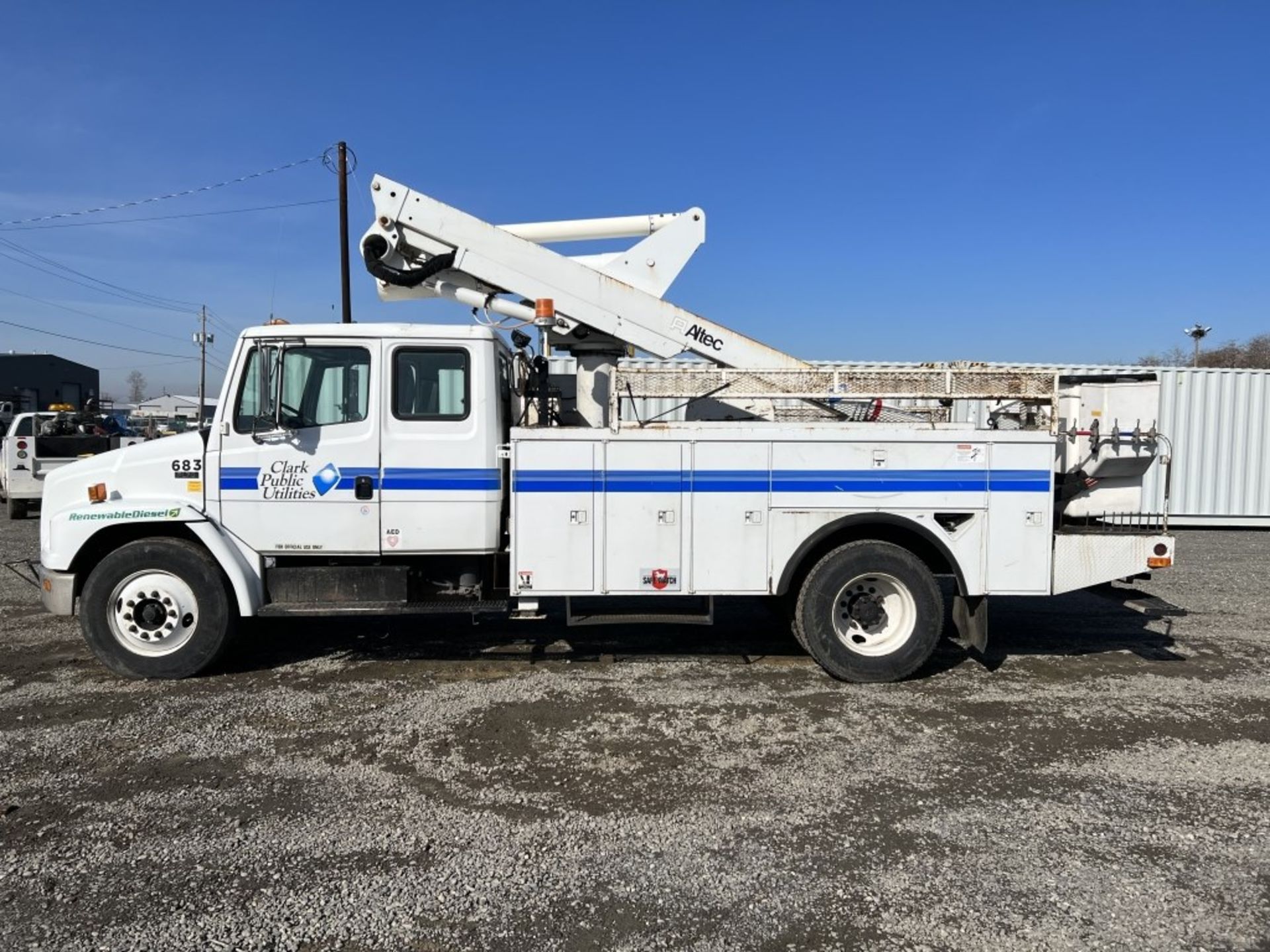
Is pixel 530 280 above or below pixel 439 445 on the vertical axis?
above

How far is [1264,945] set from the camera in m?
2.86

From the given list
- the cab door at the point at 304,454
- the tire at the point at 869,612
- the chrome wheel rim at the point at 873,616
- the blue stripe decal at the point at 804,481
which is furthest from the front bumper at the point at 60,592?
the chrome wheel rim at the point at 873,616

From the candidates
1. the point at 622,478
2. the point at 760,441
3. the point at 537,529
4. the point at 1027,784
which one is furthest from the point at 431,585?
the point at 1027,784

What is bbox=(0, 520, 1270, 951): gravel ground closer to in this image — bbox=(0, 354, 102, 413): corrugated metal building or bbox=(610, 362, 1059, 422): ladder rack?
bbox=(610, 362, 1059, 422): ladder rack

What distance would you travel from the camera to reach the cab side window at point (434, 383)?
5.67 m

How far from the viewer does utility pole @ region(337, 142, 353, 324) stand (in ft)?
63.6

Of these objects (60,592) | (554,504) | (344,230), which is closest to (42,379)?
(344,230)

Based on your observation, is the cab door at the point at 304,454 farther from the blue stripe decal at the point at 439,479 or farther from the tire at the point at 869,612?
the tire at the point at 869,612

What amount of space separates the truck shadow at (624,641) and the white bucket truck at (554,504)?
670 millimetres

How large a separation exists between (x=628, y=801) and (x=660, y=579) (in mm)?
1938

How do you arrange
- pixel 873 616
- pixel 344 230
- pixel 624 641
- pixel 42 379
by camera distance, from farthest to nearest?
pixel 42 379
pixel 344 230
pixel 624 641
pixel 873 616

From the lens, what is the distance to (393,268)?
668 centimetres

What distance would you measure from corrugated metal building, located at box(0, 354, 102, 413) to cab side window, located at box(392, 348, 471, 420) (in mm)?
60550

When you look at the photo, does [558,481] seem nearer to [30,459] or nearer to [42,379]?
[30,459]
